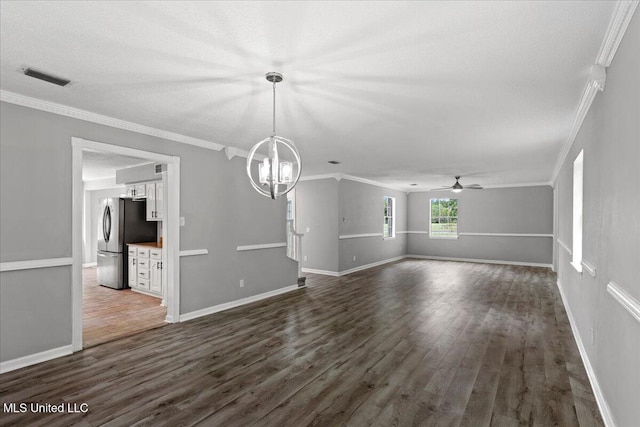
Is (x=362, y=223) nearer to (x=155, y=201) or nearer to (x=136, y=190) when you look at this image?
(x=155, y=201)

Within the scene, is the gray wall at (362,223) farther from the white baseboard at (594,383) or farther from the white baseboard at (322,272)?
the white baseboard at (594,383)

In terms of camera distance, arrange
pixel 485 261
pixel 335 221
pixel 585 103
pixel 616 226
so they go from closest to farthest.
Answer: pixel 616 226 → pixel 585 103 → pixel 335 221 → pixel 485 261

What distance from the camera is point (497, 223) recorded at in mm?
10164

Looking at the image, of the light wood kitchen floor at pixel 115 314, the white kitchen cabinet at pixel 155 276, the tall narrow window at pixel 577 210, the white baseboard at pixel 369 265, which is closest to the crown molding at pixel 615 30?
the tall narrow window at pixel 577 210

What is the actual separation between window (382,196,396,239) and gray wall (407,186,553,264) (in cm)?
118

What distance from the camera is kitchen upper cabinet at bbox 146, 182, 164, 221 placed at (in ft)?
19.9

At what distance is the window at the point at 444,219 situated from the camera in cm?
1094

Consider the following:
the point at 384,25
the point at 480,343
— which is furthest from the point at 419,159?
the point at 384,25

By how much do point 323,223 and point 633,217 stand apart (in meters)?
6.54

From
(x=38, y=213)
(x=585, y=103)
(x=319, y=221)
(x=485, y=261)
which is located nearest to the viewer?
(x=585, y=103)

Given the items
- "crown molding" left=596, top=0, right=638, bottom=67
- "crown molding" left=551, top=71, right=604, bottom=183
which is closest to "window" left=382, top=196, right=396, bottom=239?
"crown molding" left=551, top=71, right=604, bottom=183

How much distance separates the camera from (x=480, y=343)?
3.64 meters

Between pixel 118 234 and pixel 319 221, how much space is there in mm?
4236

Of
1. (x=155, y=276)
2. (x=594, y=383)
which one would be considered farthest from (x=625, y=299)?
(x=155, y=276)
